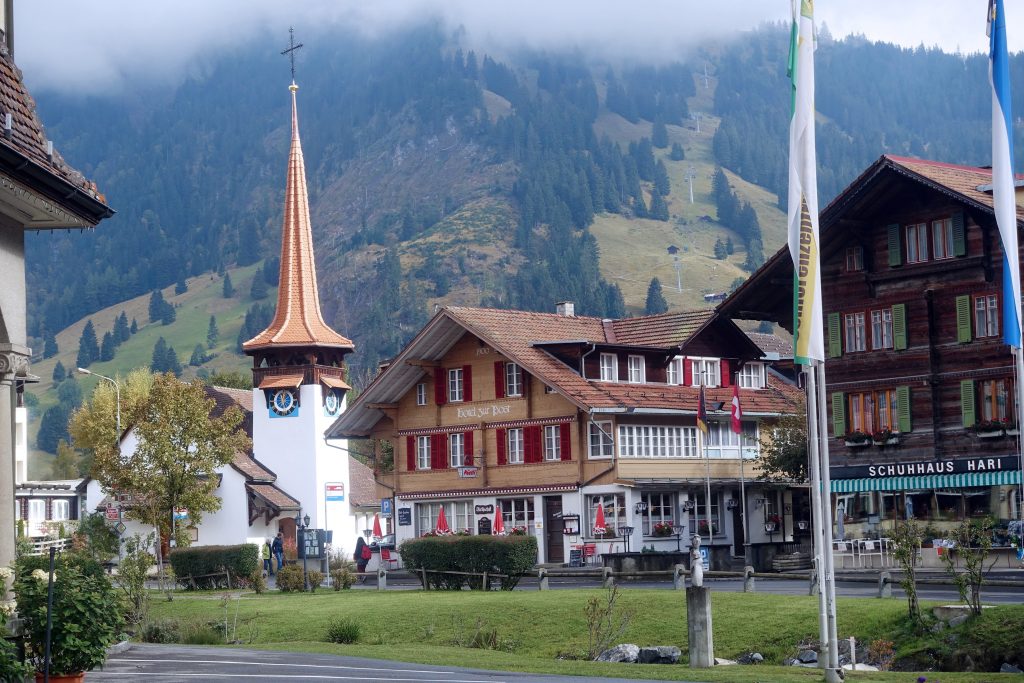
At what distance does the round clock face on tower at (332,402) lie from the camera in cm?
8719

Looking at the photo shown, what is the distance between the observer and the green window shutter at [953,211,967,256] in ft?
149

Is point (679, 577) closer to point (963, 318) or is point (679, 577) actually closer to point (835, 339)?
point (963, 318)

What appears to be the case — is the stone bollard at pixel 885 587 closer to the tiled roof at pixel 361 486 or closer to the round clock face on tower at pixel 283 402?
the round clock face on tower at pixel 283 402

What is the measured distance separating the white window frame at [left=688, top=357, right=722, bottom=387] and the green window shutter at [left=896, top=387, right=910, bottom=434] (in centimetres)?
A: 1571

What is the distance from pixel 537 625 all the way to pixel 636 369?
100 ft

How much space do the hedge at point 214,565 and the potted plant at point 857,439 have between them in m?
18.8

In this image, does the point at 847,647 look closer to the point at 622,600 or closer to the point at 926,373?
the point at 622,600

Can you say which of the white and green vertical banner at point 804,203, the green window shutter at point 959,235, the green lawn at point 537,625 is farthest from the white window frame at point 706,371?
the white and green vertical banner at point 804,203

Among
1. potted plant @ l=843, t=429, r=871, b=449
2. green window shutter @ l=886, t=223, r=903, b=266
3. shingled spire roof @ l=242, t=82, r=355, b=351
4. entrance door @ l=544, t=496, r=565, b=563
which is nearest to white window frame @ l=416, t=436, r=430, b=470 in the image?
entrance door @ l=544, t=496, r=565, b=563

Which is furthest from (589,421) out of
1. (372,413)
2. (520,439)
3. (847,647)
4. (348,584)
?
(847,647)

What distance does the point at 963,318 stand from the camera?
4562 cm

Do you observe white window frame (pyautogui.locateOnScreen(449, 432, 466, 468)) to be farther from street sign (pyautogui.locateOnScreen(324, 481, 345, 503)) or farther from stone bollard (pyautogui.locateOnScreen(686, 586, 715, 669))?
stone bollard (pyautogui.locateOnScreen(686, 586, 715, 669))

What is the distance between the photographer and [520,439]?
5962 cm

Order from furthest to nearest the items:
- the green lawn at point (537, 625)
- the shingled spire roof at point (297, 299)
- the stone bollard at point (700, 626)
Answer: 1. the shingled spire roof at point (297, 299)
2. the stone bollard at point (700, 626)
3. the green lawn at point (537, 625)
